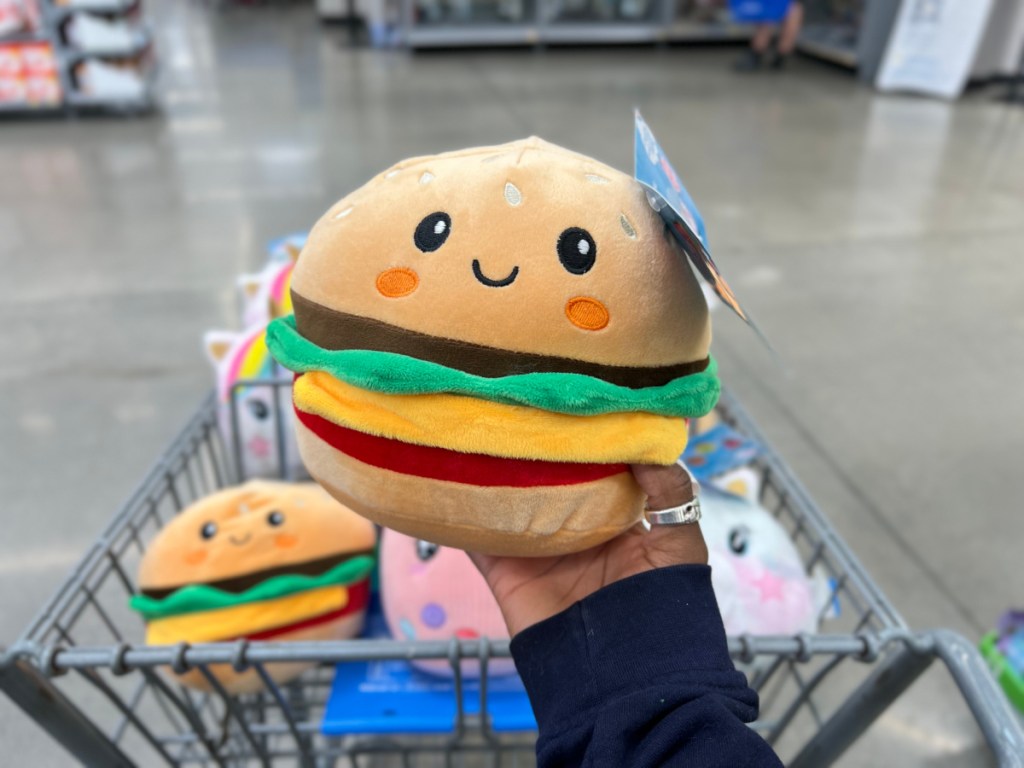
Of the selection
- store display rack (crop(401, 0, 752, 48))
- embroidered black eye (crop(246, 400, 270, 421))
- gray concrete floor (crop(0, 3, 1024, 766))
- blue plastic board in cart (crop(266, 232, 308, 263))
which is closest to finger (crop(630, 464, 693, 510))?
gray concrete floor (crop(0, 3, 1024, 766))

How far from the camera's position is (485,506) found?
540mm

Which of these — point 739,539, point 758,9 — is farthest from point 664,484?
point 758,9

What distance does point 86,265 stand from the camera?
2.92 metres

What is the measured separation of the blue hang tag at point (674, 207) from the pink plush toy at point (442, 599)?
49 centimetres

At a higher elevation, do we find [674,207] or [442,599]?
[674,207]

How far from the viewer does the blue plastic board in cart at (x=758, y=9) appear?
609 cm

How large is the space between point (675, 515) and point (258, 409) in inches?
32.2

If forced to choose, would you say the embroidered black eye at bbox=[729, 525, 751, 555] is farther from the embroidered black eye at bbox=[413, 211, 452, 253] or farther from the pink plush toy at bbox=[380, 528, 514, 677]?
the embroidered black eye at bbox=[413, 211, 452, 253]

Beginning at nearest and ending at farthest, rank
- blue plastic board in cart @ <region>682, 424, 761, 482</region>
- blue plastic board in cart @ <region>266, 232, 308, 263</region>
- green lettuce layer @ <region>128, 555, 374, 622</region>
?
green lettuce layer @ <region>128, 555, 374, 622</region>
blue plastic board in cart @ <region>682, 424, 761, 482</region>
blue plastic board in cart @ <region>266, 232, 308, 263</region>

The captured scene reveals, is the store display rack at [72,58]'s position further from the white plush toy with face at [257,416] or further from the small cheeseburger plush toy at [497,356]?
the small cheeseburger plush toy at [497,356]

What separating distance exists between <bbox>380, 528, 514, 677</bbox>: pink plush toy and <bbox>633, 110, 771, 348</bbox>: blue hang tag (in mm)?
494

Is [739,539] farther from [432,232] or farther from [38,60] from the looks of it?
[38,60]

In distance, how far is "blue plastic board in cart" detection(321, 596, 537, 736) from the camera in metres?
0.91

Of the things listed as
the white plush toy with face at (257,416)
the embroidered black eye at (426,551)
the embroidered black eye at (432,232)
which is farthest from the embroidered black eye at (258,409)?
the embroidered black eye at (432,232)
